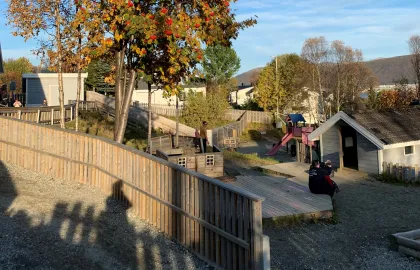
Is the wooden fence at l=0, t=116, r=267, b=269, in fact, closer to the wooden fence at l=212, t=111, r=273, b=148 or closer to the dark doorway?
the dark doorway

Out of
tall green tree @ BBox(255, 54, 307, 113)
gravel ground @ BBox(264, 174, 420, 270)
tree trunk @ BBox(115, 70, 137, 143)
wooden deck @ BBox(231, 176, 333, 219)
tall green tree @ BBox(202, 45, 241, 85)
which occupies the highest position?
tall green tree @ BBox(202, 45, 241, 85)

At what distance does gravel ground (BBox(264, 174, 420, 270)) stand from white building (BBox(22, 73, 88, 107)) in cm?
2527

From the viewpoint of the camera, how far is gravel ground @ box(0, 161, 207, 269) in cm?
677

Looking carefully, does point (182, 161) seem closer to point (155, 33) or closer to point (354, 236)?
point (155, 33)

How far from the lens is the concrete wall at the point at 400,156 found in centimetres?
1752

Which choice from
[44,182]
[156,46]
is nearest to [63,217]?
[44,182]

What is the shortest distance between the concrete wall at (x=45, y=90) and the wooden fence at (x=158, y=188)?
804 inches

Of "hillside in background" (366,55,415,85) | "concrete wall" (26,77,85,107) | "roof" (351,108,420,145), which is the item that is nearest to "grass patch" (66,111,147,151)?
"concrete wall" (26,77,85,107)

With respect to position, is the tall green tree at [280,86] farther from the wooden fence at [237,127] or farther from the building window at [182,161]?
the building window at [182,161]

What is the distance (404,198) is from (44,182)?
38.1ft

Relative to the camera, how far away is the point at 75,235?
7.70 meters

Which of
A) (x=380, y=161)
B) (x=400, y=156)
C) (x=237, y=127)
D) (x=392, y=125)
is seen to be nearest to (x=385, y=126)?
(x=392, y=125)

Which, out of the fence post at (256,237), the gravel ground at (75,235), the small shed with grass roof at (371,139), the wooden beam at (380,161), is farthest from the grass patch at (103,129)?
the fence post at (256,237)

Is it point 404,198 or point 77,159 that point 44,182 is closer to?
point 77,159
